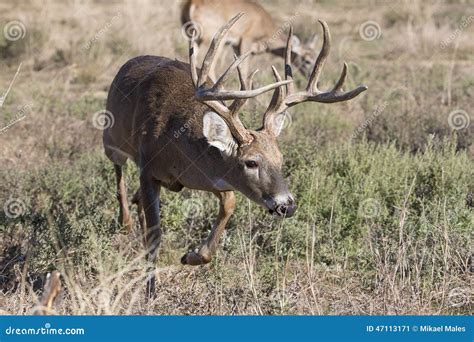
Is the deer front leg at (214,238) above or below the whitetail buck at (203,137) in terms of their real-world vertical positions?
below

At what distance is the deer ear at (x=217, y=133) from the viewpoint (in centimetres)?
751

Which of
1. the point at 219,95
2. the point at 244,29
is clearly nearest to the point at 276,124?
the point at 219,95

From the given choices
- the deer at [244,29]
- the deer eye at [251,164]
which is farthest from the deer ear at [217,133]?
the deer at [244,29]

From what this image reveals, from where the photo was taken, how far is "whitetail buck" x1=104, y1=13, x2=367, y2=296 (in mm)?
7438

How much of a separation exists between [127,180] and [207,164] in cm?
210

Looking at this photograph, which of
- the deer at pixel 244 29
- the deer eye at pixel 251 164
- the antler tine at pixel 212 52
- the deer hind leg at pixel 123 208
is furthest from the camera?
the deer at pixel 244 29

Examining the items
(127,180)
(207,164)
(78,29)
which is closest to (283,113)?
(207,164)

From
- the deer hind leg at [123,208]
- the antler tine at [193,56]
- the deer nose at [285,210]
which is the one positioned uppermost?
the antler tine at [193,56]

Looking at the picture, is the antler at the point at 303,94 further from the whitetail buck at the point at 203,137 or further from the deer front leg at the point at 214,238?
the deer front leg at the point at 214,238

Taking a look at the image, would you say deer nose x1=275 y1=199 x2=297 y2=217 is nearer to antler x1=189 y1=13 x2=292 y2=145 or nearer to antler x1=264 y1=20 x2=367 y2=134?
antler x1=189 y1=13 x2=292 y2=145

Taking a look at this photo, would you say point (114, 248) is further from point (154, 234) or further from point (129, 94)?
point (129, 94)

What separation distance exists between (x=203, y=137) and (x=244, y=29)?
410 inches

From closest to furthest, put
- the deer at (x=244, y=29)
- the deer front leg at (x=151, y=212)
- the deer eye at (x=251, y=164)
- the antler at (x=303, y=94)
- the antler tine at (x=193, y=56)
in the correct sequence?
the antler tine at (x=193, y=56) < the deer eye at (x=251, y=164) < the antler at (x=303, y=94) < the deer front leg at (x=151, y=212) < the deer at (x=244, y=29)

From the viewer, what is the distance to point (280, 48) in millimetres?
18156
